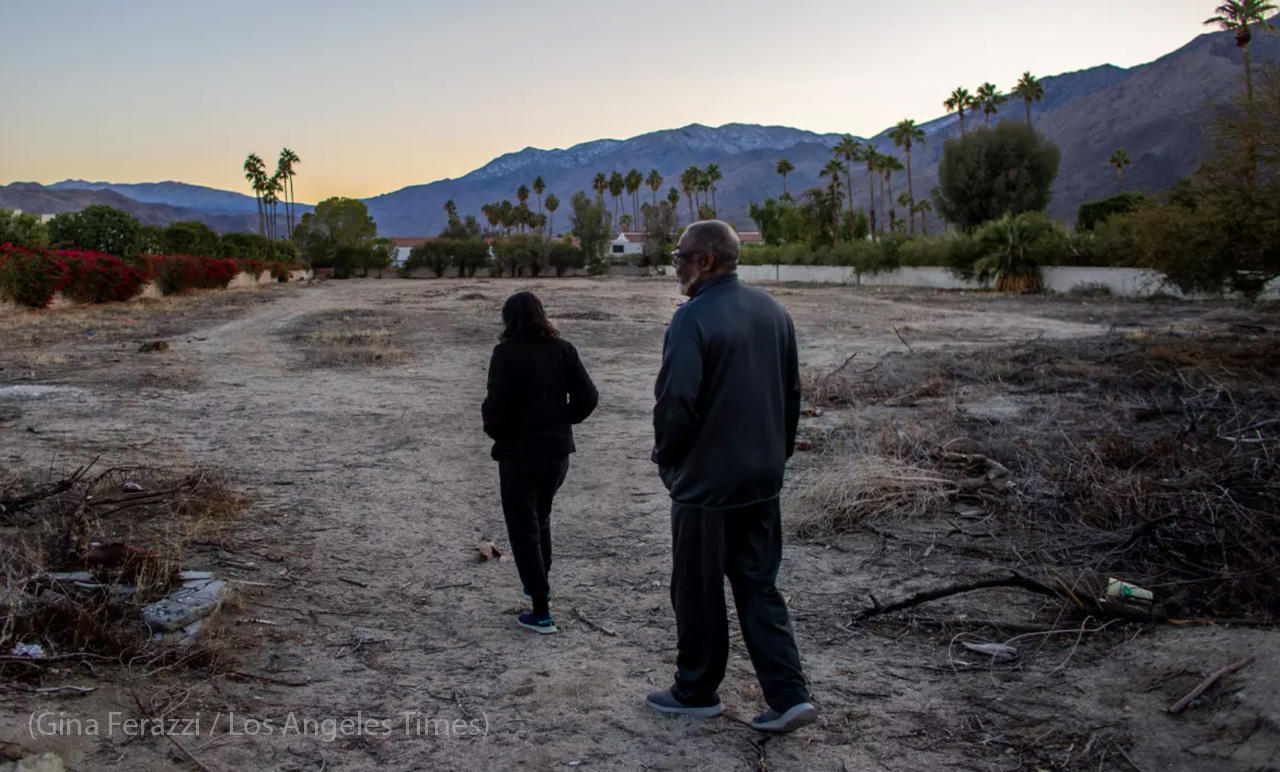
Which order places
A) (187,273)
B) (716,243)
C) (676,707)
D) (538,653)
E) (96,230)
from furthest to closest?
(96,230) → (187,273) → (538,653) → (676,707) → (716,243)

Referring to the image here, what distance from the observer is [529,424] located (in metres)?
4.72

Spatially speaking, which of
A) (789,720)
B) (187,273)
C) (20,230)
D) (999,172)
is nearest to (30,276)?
(187,273)

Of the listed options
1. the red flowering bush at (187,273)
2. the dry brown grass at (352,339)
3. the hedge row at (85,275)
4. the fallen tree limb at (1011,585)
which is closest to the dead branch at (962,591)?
the fallen tree limb at (1011,585)

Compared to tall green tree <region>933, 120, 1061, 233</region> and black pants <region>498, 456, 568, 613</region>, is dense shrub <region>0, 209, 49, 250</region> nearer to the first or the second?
black pants <region>498, 456, 568, 613</region>

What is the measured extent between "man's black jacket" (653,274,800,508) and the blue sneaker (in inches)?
60.7

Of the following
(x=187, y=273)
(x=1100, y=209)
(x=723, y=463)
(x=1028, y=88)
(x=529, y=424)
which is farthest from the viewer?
(x=1028, y=88)

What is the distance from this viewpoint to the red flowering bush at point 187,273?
42.6 m

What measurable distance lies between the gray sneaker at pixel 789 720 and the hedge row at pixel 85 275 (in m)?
31.3

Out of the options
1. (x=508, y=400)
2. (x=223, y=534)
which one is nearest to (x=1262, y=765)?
(x=508, y=400)

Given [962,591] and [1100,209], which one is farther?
[1100,209]

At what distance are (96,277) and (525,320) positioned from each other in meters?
34.9

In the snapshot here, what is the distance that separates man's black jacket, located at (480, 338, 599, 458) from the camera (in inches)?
185

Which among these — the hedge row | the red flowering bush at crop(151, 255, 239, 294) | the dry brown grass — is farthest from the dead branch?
the red flowering bush at crop(151, 255, 239, 294)
